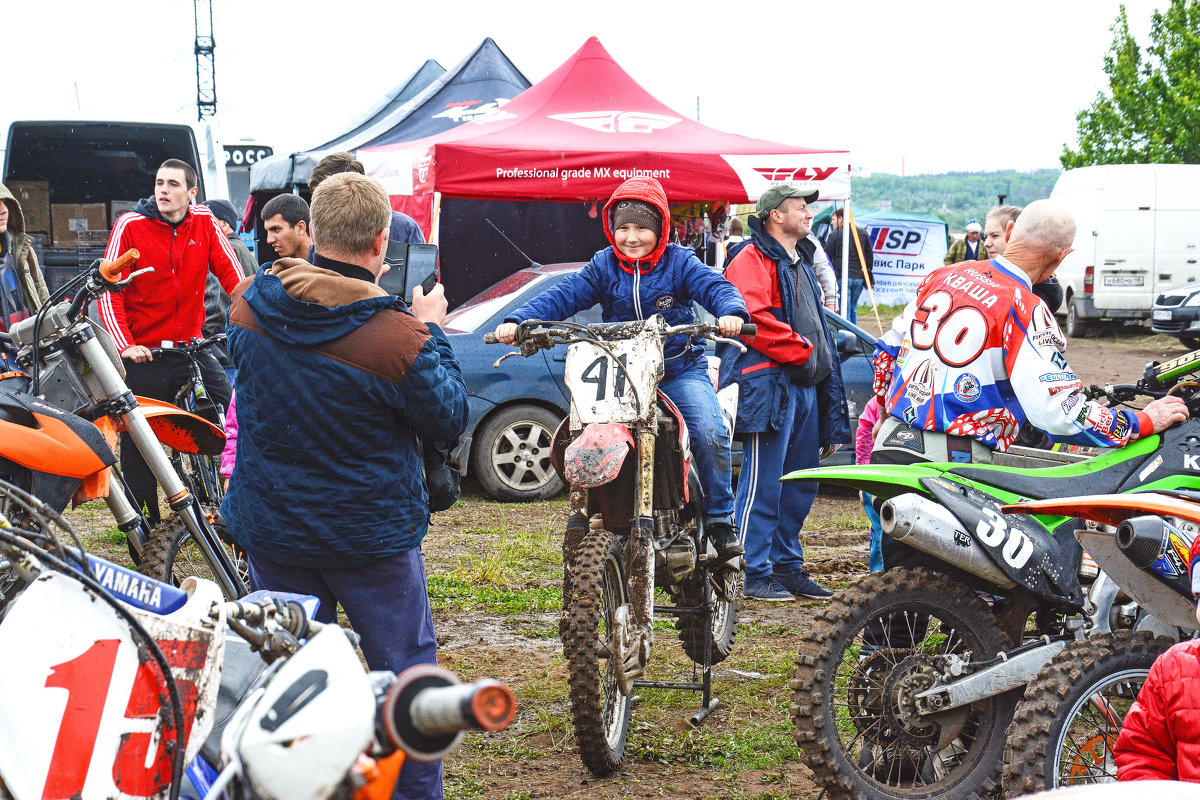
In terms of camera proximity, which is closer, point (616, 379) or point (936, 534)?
point (936, 534)

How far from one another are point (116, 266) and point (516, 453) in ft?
15.1

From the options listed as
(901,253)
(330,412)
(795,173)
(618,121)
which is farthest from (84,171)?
(901,253)

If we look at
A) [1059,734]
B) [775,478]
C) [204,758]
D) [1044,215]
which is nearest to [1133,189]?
[775,478]

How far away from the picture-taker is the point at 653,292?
488cm

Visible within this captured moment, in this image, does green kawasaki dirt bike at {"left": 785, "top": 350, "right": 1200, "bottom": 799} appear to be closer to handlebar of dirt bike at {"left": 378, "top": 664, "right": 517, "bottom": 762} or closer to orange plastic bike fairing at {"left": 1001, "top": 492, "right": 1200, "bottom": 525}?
orange plastic bike fairing at {"left": 1001, "top": 492, "right": 1200, "bottom": 525}

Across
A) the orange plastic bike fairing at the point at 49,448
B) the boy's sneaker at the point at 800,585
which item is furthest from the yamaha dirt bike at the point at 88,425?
the boy's sneaker at the point at 800,585

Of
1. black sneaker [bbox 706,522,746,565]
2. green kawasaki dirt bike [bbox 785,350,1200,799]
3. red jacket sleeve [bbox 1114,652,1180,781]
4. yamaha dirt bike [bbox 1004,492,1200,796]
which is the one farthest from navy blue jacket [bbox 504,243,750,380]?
red jacket sleeve [bbox 1114,652,1180,781]

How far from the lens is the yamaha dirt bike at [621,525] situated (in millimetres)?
3986

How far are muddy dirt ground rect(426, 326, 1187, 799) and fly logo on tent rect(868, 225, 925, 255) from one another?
632 inches

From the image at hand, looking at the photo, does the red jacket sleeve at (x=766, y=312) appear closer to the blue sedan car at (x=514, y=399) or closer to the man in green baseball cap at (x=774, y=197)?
the man in green baseball cap at (x=774, y=197)

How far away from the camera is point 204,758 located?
192 cm

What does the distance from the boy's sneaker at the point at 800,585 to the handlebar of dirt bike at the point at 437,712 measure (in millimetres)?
5401

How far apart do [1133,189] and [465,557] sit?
52.1 ft

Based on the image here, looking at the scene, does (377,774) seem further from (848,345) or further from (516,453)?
(516,453)
